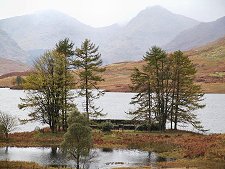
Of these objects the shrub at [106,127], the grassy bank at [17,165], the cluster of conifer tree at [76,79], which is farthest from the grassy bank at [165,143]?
the grassy bank at [17,165]

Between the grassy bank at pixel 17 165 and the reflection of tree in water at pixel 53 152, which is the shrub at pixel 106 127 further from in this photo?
the grassy bank at pixel 17 165

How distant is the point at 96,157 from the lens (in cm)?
5150

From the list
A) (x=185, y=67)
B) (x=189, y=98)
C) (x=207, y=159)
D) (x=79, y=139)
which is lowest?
(x=207, y=159)

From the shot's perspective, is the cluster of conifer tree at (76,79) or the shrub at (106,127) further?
the shrub at (106,127)

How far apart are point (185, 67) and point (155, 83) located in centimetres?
688

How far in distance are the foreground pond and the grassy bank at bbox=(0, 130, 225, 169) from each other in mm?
2743

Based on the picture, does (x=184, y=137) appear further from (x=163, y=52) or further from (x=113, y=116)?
(x=113, y=116)

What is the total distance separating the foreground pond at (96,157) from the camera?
47.6 meters

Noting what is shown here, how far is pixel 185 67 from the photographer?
74.5 meters

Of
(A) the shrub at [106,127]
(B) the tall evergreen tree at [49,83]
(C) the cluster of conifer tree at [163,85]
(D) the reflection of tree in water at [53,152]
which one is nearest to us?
(D) the reflection of tree in water at [53,152]

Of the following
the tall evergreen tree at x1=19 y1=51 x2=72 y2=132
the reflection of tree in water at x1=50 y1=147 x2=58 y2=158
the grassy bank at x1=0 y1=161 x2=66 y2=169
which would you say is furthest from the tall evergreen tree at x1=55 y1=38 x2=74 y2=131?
the grassy bank at x1=0 y1=161 x2=66 y2=169

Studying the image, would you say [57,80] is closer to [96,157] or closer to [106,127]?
[106,127]

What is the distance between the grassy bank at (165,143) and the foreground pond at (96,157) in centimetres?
274

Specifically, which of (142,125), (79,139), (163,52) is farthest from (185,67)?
(79,139)
